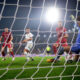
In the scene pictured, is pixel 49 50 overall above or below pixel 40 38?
below

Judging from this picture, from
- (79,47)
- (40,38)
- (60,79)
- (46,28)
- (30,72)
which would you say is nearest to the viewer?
(60,79)

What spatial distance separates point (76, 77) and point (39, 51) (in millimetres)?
7957

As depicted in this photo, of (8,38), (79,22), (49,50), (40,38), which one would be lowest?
(49,50)

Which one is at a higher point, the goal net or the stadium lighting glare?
the stadium lighting glare

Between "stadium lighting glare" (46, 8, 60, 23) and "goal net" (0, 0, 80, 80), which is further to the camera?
"stadium lighting glare" (46, 8, 60, 23)

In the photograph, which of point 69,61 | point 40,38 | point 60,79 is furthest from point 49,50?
point 60,79

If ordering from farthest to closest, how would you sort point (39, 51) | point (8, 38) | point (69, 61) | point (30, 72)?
point (39, 51) → point (8, 38) → point (69, 61) → point (30, 72)

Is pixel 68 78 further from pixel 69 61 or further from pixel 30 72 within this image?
pixel 69 61

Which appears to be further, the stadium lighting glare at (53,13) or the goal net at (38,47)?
the stadium lighting glare at (53,13)

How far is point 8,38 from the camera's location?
17.6ft

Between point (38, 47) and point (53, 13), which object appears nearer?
point (38, 47)

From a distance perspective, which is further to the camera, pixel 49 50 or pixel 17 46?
pixel 49 50

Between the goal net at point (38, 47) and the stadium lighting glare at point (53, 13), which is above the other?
the stadium lighting glare at point (53, 13)

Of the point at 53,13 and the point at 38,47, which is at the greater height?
the point at 53,13
